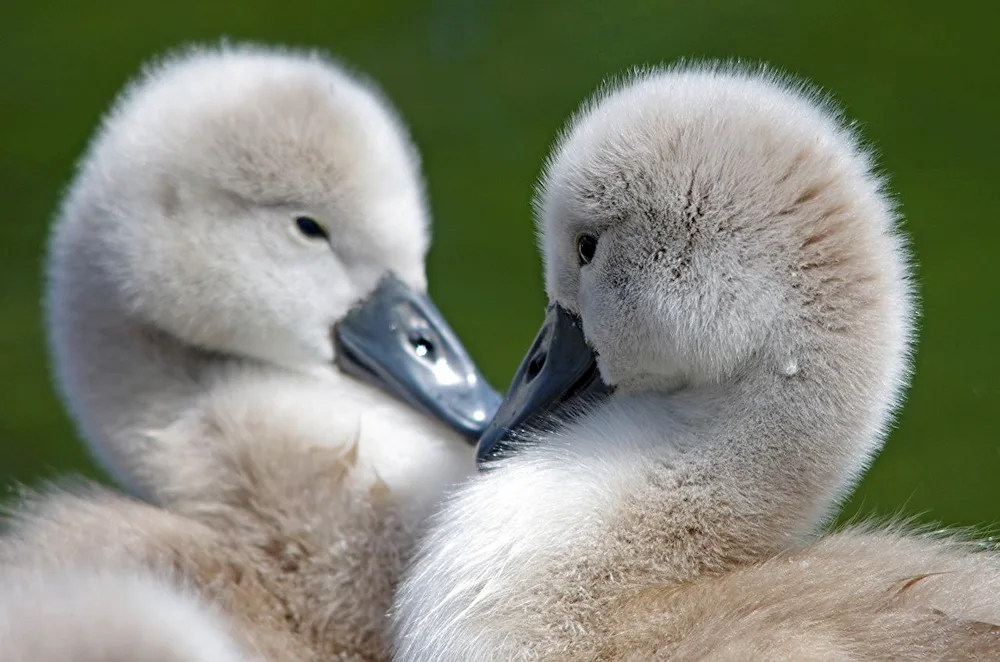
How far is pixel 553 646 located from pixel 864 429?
54 cm

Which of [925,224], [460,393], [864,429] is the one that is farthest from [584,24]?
[864,429]

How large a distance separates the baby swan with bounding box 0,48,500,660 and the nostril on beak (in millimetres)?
276

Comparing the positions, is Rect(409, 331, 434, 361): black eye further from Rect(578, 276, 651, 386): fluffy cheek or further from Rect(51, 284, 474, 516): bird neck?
Rect(578, 276, 651, 386): fluffy cheek

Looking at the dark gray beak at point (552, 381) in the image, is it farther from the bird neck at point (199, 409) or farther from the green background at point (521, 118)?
the green background at point (521, 118)

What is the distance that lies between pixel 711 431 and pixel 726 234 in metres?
0.28

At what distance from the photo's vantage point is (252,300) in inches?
117

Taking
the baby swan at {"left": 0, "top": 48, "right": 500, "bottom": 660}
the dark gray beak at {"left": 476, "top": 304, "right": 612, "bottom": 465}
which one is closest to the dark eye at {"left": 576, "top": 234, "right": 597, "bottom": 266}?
the dark gray beak at {"left": 476, "top": 304, "right": 612, "bottom": 465}

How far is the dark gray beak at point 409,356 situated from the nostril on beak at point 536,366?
357mm

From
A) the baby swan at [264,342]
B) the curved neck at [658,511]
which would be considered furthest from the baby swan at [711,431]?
the baby swan at [264,342]

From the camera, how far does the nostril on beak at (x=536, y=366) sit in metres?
2.58

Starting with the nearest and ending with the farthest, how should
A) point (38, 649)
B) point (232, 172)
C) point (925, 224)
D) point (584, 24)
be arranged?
point (38, 649) < point (232, 172) < point (925, 224) < point (584, 24)

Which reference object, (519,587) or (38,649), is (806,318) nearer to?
(519,587)

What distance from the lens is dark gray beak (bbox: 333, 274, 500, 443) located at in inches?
118

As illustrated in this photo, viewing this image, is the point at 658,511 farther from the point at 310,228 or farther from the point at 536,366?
the point at 310,228
